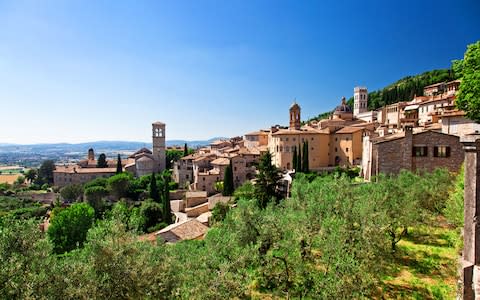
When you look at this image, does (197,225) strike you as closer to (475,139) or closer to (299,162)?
(299,162)

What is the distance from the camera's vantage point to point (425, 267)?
49.1ft

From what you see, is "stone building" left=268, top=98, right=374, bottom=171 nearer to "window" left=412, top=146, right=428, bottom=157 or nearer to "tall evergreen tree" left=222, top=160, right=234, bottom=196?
"tall evergreen tree" left=222, top=160, right=234, bottom=196

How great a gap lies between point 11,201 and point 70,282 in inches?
3147

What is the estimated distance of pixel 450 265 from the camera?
1431 cm

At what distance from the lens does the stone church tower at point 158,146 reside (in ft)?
248

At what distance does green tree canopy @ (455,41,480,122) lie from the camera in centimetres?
2125

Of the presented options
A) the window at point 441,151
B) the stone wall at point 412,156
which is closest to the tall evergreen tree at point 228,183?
the stone wall at point 412,156

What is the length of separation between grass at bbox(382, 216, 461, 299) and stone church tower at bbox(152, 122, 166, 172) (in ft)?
216

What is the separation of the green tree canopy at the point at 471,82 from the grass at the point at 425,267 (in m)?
9.84

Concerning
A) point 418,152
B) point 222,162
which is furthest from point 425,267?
point 222,162

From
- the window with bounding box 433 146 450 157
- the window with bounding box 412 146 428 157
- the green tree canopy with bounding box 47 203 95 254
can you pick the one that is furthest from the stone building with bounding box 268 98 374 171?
the green tree canopy with bounding box 47 203 95 254

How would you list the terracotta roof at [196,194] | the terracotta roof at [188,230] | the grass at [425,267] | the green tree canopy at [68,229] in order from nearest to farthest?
1. the grass at [425,267]
2. the terracotta roof at [188,230]
3. the green tree canopy at [68,229]
4. the terracotta roof at [196,194]

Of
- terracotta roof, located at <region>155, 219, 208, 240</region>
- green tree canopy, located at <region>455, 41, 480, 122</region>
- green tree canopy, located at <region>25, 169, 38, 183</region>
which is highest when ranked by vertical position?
green tree canopy, located at <region>455, 41, 480, 122</region>

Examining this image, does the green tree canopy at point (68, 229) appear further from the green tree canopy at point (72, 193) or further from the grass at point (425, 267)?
the grass at point (425, 267)
